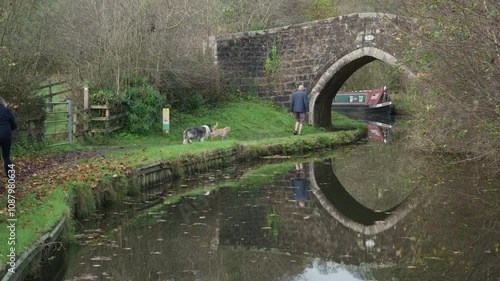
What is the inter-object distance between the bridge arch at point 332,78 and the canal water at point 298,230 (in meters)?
7.61

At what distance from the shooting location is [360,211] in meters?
9.58

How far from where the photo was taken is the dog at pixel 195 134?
1463 cm

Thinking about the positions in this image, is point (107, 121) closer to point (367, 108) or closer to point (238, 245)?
point (238, 245)

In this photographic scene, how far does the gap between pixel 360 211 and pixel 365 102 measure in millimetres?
24235

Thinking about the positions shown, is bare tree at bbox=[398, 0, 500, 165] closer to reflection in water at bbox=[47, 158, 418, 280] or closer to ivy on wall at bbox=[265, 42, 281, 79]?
reflection in water at bbox=[47, 158, 418, 280]

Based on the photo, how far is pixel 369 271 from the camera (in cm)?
639

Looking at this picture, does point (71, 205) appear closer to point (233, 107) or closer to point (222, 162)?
point (222, 162)

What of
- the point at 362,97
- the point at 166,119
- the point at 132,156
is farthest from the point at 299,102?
the point at 362,97

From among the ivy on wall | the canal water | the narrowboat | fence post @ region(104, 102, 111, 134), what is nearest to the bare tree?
the canal water

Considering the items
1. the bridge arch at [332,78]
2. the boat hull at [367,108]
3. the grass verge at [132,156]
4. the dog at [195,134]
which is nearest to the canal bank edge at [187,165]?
the grass verge at [132,156]

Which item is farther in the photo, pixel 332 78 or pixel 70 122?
pixel 332 78

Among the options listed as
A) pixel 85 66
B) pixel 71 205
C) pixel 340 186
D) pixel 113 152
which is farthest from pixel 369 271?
pixel 85 66

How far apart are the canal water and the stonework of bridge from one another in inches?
310

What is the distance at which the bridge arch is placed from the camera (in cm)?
1994
